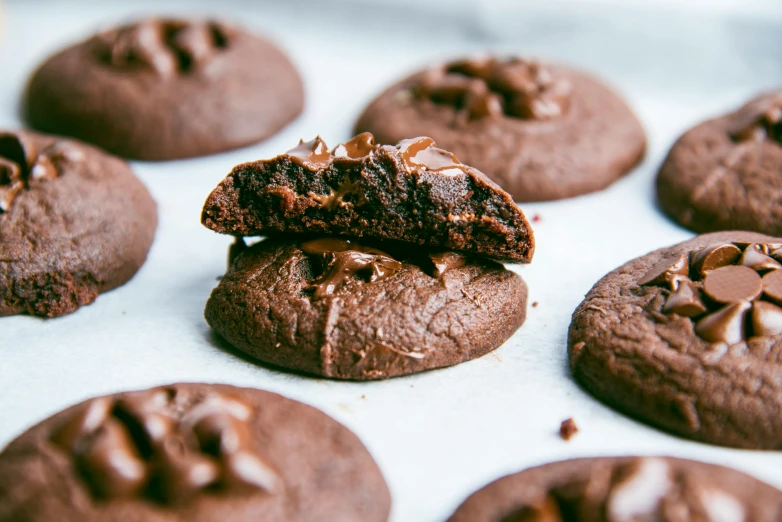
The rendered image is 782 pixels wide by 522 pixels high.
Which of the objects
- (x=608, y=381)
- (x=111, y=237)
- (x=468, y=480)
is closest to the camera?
(x=468, y=480)

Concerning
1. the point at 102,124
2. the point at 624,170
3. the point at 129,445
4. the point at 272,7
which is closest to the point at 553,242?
the point at 624,170

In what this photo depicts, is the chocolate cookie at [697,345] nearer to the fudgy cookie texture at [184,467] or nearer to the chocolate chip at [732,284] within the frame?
the chocolate chip at [732,284]

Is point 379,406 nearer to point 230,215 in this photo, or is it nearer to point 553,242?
point 230,215

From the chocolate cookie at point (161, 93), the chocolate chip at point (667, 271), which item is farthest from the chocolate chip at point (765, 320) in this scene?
the chocolate cookie at point (161, 93)

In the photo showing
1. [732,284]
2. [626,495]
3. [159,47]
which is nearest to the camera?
[626,495]

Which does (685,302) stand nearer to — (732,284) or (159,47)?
(732,284)

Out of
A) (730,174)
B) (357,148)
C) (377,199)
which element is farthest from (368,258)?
(730,174)
